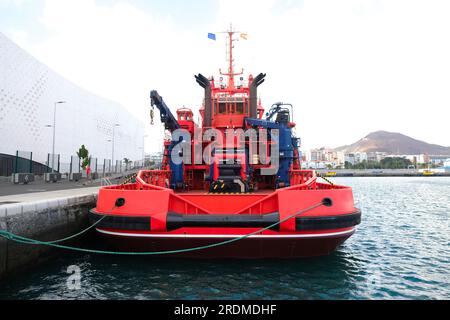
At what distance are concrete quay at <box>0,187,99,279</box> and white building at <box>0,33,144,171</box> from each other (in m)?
36.9

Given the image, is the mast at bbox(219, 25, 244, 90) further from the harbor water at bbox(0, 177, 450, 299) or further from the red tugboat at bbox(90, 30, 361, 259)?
the harbor water at bbox(0, 177, 450, 299)

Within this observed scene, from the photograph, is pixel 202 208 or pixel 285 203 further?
pixel 202 208

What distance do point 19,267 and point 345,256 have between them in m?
8.13

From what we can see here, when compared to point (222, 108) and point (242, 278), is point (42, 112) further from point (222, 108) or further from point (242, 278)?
point (242, 278)

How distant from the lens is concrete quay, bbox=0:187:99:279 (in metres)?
6.09

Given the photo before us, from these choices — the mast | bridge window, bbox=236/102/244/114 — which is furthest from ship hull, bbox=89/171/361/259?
the mast

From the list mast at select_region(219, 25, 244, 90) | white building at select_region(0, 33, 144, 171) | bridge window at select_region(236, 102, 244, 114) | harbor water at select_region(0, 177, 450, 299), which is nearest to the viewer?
harbor water at select_region(0, 177, 450, 299)

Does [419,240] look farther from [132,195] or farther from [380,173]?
[380,173]

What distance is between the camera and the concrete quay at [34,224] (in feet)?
20.0

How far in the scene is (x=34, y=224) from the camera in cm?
708

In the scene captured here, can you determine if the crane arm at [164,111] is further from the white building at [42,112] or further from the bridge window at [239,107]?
the white building at [42,112]

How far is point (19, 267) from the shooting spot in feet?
20.6

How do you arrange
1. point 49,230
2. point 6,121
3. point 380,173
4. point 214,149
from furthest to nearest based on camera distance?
point 380,173 < point 6,121 < point 214,149 < point 49,230
